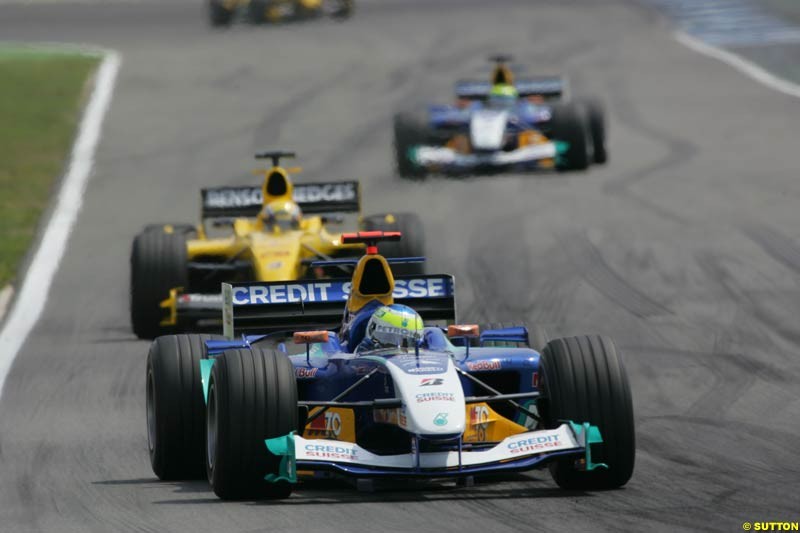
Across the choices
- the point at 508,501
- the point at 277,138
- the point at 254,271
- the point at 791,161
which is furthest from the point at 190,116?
the point at 508,501

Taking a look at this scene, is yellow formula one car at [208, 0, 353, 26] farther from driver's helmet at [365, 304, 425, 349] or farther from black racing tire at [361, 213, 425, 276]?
driver's helmet at [365, 304, 425, 349]

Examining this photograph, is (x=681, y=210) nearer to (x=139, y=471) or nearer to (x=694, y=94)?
(x=694, y=94)

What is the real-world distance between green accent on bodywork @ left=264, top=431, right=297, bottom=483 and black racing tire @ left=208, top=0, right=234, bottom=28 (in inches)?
1473

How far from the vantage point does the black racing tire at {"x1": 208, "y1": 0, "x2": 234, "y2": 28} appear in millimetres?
48094

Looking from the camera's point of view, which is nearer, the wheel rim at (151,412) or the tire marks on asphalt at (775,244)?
the wheel rim at (151,412)

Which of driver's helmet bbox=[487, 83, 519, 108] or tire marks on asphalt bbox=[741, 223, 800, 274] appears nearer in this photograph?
tire marks on asphalt bbox=[741, 223, 800, 274]

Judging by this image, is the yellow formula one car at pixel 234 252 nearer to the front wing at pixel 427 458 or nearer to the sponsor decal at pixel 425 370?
the sponsor decal at pixel 425 370

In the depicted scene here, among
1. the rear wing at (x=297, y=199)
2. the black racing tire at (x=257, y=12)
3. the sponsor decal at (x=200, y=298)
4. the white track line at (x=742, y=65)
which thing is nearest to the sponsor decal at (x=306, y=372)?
the sponsor decal at (x=200, y=298)

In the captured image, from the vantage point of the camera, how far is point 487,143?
93.8 ft

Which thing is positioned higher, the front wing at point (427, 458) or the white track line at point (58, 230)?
the front wing at point (427, 458)

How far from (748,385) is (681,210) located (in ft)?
33.7

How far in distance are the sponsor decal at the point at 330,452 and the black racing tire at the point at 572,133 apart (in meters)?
17.9

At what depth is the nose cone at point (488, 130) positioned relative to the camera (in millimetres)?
28578

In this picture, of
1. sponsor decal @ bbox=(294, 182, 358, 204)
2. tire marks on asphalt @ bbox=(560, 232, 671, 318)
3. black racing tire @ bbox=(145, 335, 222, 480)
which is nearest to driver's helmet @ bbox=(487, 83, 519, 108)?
tire marks on asphalt @ bbox=(560, 232, 671, 318)
